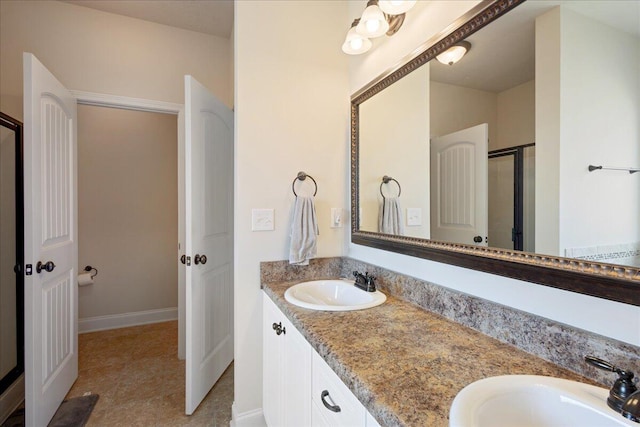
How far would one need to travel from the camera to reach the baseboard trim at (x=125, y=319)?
9.48 feet

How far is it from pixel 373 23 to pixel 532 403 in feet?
4.78

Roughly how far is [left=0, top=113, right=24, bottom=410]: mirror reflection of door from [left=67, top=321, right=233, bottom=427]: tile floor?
43cm

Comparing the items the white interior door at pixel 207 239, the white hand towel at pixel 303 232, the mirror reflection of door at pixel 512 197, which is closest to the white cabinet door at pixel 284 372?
the white hand towel at pixel 303 232

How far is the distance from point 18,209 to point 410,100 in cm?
249

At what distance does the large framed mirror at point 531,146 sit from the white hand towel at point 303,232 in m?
0.48

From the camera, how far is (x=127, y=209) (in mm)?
3062

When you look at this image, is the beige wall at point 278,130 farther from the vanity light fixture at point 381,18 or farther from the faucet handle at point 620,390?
the faucet handle at point 620,390

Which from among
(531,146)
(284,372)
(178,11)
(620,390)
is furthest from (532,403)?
(178,11)

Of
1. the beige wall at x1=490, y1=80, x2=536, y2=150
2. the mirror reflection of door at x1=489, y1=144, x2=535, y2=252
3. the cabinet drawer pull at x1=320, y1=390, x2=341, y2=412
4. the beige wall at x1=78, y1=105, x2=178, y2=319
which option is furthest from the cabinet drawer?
the beige wall at x1=78, y1=105, x2=178, y2=319

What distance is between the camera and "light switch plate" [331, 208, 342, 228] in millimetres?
1791

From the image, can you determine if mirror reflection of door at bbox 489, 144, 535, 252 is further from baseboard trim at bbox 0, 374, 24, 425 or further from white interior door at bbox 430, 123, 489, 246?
baseboard trim at bbox 0, 374, 24, 425

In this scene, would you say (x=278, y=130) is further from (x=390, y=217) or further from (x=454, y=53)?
(x=454, y=53)

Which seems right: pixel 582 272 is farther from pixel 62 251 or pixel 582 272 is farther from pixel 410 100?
pixel 62 251

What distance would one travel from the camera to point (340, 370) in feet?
2.54
